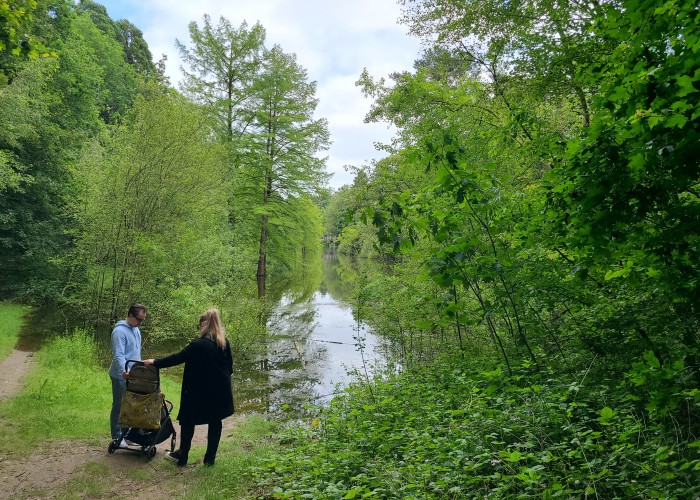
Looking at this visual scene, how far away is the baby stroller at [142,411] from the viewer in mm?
4699

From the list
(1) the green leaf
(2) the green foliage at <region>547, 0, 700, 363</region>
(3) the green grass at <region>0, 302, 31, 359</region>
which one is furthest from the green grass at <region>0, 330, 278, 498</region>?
(1) the green leaf

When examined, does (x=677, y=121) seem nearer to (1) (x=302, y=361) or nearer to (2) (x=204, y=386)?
(2) (x=204, y=386)

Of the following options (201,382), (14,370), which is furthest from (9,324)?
(201,382)

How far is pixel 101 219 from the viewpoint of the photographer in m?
12.4

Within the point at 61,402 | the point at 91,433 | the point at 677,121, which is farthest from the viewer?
the point at 61,402

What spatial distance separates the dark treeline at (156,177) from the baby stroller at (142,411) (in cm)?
428

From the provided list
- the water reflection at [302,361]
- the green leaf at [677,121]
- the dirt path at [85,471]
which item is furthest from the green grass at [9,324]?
the green leaf at [677,121]

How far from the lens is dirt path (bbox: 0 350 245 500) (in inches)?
164

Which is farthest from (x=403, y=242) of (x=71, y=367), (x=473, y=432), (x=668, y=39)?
(x=71, y=367)

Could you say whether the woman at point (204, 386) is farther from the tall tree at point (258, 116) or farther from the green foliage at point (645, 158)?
the tall tree at point (258, 116)

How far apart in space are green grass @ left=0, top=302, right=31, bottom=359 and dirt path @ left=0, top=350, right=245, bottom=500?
6.68 meters

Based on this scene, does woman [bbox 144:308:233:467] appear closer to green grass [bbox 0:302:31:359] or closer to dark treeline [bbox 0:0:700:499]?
dark treeline [bbox 0:0:700:499]

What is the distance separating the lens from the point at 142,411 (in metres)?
4.73

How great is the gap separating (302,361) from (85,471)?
26.9 ft
